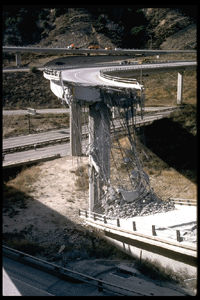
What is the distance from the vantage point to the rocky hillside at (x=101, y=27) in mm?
106500

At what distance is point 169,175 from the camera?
38.8 meters

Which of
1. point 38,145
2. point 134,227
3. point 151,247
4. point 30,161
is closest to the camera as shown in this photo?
point 151,247

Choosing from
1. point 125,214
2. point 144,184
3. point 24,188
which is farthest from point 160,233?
point 24,188

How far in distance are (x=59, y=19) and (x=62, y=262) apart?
10118 cm

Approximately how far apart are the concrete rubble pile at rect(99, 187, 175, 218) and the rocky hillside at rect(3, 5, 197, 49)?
83.9 m

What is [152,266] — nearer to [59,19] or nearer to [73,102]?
[73,102]

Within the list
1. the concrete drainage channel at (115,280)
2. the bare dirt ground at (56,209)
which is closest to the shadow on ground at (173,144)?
the bare dirt ground at (56,209)

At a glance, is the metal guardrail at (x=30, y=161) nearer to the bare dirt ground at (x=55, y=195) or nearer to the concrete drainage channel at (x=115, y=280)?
the bare dirt ground at (x=55, y=195)

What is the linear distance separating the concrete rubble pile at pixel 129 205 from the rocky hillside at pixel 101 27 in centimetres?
8390

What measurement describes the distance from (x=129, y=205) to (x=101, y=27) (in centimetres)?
9242

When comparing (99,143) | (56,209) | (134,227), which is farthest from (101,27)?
(134,227)

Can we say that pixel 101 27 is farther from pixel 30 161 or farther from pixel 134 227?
pixel 134 227

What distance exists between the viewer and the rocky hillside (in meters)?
106

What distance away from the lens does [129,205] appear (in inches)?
995
